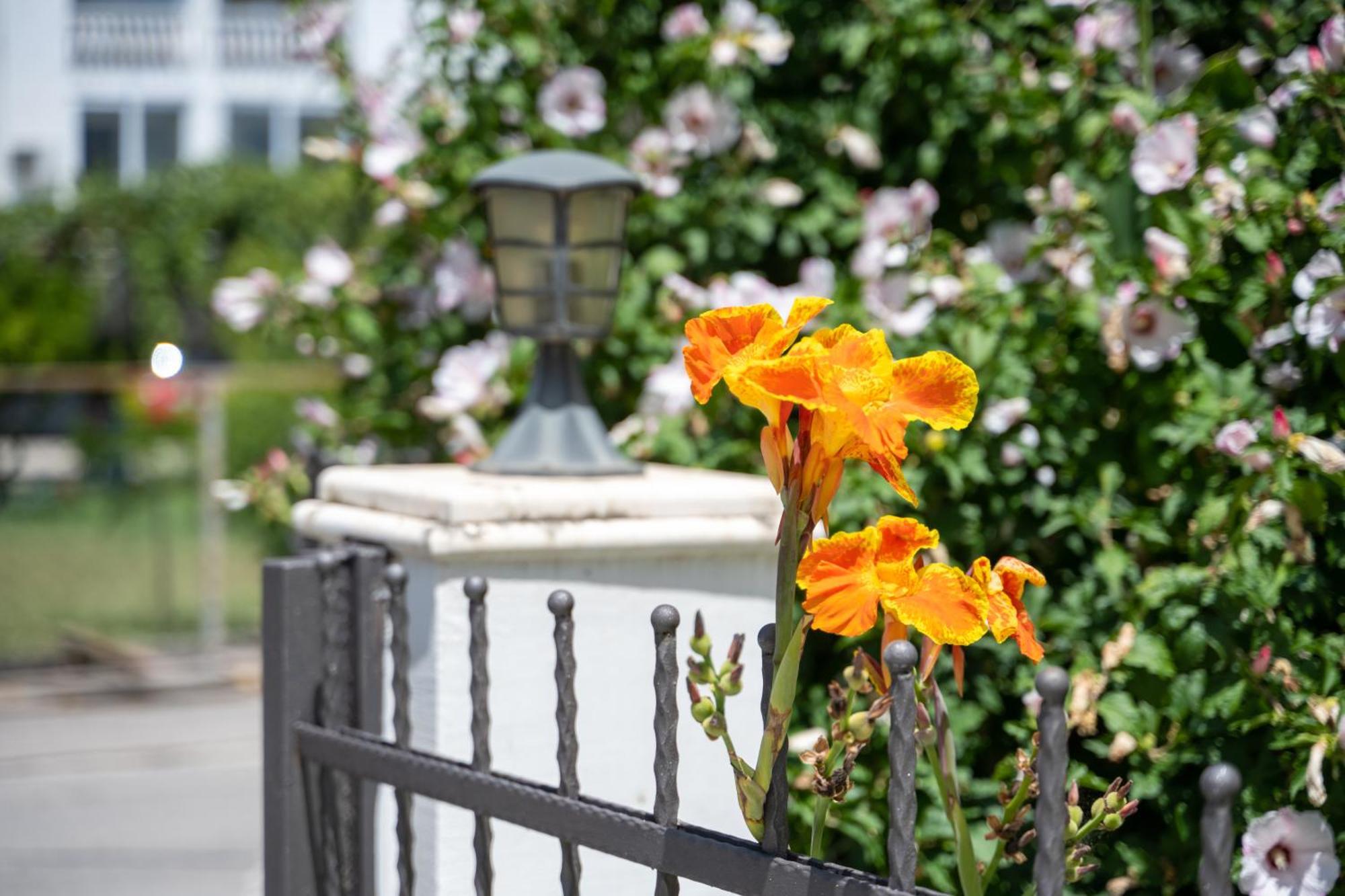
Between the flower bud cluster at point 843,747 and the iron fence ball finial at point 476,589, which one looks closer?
the flower bud cluster at point 843,747

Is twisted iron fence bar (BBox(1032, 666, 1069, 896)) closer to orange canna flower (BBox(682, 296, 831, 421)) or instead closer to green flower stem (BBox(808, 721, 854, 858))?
green flower stem (BBox(808, 721, 854, 858))

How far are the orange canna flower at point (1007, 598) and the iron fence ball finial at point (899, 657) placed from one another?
7 centimetres

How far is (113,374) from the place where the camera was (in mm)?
12539

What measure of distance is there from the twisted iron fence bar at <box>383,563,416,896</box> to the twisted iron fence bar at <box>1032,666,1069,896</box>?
82 cm

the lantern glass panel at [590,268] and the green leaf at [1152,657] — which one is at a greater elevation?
the lantern glass panel at [590,268]

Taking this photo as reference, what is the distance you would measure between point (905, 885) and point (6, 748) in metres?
6.58

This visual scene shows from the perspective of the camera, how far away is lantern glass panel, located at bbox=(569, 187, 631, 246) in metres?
2.31

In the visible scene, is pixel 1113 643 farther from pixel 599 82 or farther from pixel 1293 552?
pixel 599 82

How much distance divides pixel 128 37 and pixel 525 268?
2366 cm

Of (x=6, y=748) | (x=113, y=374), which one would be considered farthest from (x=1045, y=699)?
(x=113, y=374)

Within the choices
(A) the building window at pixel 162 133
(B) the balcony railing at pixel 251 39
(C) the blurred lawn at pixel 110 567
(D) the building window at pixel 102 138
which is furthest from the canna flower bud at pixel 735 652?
(A) the building window at pixel 162 133

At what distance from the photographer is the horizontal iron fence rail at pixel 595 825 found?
116 centimetres

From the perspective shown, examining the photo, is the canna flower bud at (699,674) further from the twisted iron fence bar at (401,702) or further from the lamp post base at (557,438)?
the lamp post base at (557,438)

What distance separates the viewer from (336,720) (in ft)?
5.78
